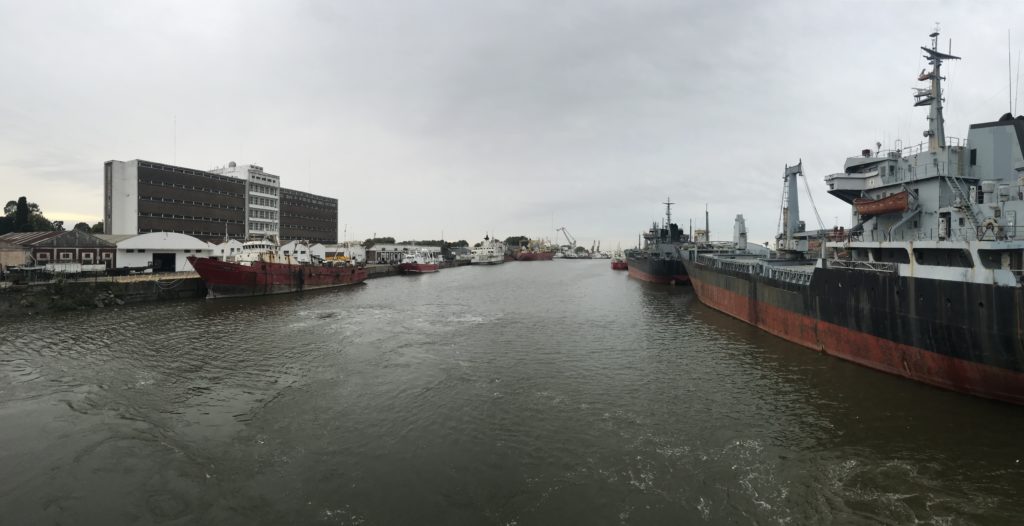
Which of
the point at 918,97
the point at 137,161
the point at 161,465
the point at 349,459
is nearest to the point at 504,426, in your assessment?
the point at 349,459

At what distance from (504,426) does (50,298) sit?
39.1 metres

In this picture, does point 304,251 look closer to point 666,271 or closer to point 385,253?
point 385,253

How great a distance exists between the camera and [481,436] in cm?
1270

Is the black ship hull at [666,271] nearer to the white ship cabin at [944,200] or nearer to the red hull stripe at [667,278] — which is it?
the red hull stripe at [667,278]

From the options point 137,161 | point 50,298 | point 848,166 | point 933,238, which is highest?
point 137,161

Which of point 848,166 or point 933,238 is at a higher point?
point 848,166

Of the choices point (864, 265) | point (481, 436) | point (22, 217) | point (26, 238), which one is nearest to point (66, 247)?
point (26, 238)

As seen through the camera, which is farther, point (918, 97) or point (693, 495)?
point (918, 97)

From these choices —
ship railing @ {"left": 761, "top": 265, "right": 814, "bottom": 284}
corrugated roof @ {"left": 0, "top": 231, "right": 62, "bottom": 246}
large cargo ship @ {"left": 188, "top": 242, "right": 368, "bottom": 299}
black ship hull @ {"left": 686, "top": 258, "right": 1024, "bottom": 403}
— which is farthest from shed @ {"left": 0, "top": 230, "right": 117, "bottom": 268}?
black ship hull @ {"left": 686, "top": 258, "right": 1024, "bottom": 403}

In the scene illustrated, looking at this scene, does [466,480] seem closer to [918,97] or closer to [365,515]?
[365,515]

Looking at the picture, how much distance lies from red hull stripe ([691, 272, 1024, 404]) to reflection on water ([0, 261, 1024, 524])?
58cm

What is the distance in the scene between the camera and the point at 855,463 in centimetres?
1127

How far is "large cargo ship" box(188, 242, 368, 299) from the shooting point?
137ft

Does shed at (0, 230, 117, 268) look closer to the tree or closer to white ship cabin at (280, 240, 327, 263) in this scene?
the tree
